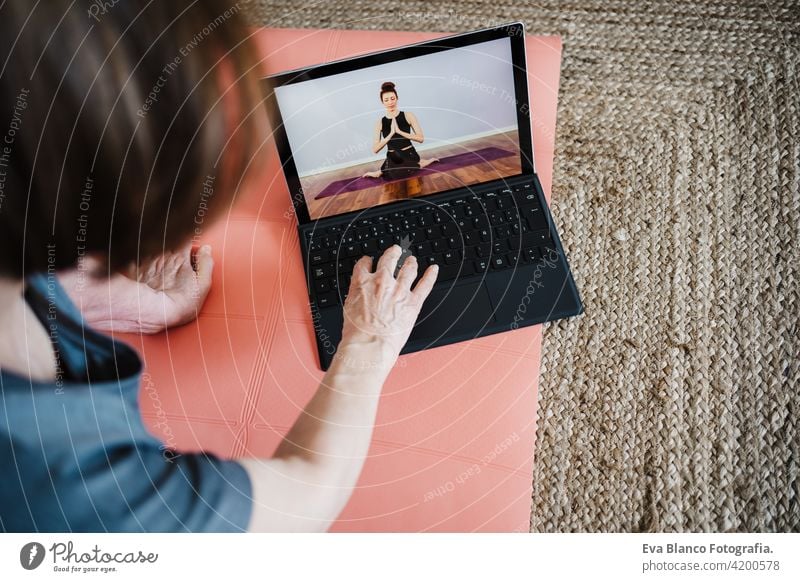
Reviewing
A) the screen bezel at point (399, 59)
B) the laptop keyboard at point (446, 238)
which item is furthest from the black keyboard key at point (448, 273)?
the screen bezel at point (399, 59)

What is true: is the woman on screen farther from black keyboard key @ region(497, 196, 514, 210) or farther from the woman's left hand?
the woman's left hand

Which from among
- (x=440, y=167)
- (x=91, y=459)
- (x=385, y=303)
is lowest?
(x=91, y=459)

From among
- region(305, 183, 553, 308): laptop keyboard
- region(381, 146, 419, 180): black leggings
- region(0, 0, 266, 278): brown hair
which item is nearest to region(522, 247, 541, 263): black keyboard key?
region(305, 183, 553, 308): laptop keyboard

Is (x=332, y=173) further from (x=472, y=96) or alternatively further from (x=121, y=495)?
(x=121, y=495)

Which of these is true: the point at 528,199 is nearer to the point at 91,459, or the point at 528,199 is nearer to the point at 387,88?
the point at 387,88

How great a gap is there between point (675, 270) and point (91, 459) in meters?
0.45

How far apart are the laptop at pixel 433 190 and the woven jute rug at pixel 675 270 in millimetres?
37

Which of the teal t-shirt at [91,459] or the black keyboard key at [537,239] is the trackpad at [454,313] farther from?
the teal t-shirt at [91,459]

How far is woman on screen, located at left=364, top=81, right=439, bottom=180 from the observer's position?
43 cm

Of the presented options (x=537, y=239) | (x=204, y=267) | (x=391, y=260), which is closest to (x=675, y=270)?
(x=537, y=239)

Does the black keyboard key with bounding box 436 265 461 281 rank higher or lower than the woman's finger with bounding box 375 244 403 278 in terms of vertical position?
lower

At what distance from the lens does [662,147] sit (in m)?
0.47

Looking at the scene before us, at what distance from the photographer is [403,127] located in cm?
44
